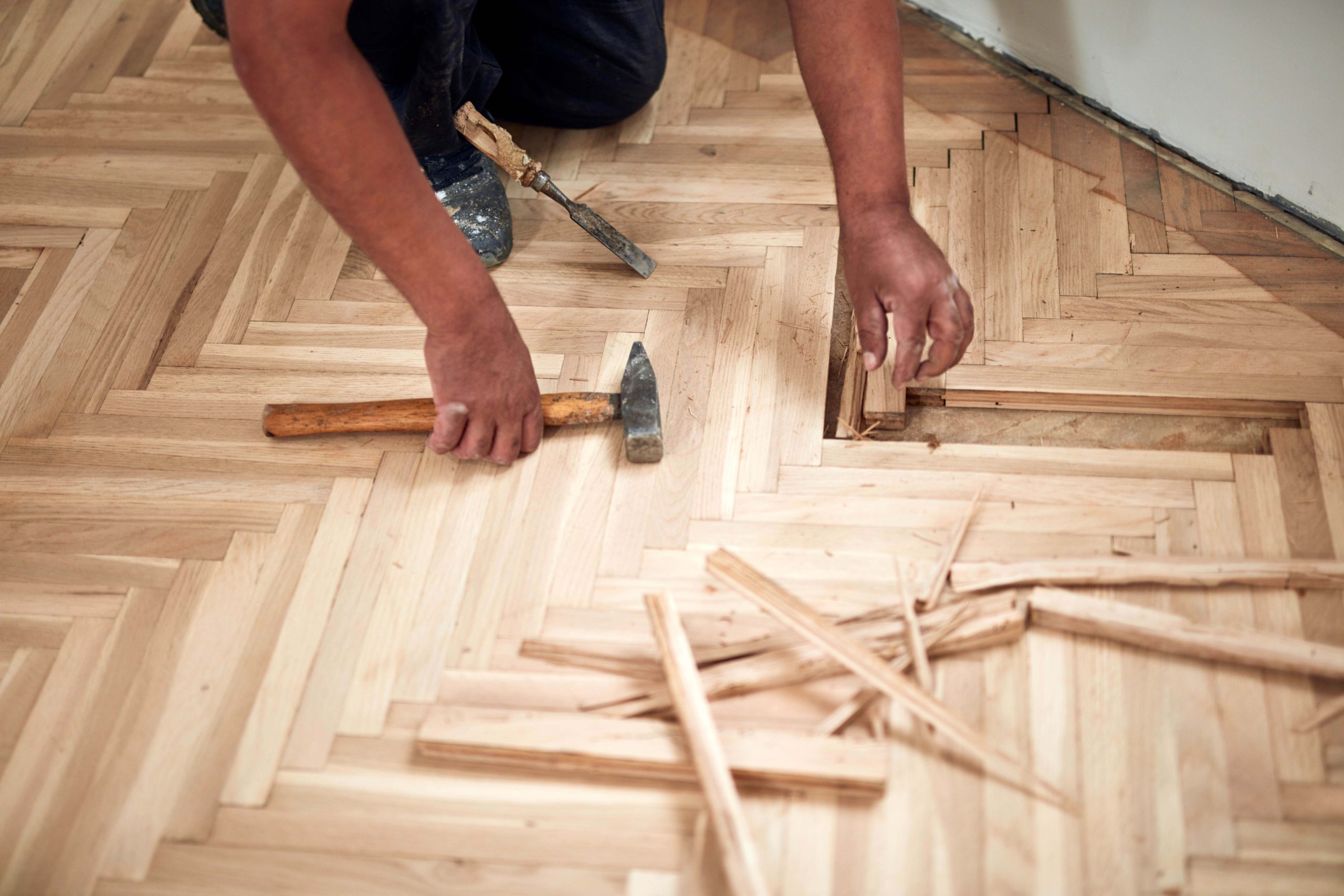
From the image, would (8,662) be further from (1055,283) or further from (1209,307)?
(1209,307)

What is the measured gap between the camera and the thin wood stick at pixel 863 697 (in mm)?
1413

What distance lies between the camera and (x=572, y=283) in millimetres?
2062

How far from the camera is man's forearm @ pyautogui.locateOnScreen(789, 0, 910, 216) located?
1.69 m

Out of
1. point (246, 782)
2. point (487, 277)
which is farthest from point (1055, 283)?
point (246, 782)

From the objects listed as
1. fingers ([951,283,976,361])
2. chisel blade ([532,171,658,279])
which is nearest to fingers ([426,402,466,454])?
chisel blade ([532,171,658,279])

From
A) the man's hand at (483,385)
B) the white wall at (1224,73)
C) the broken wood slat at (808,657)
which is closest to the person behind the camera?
the broken wood slat at (808,657)

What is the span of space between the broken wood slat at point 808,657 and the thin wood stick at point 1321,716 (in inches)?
14.6

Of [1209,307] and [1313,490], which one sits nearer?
[1313,490]

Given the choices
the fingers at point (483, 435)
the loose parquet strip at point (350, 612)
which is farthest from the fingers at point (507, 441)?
the loose parquet strip at point (350, 612)

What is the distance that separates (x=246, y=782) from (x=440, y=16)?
1294mm

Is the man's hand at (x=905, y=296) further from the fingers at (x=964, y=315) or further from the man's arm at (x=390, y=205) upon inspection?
the man's arm at (x=390, y=205)

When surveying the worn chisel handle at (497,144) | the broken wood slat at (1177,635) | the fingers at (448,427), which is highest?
the worn chisel handle at (497,144)

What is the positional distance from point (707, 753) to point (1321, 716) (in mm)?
825

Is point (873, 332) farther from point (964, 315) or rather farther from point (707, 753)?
point (707, 753)
